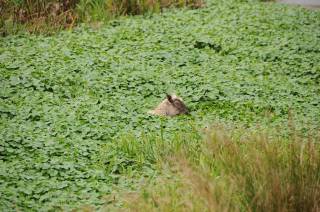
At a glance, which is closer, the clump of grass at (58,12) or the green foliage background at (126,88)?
the green foliage background at (126,88)

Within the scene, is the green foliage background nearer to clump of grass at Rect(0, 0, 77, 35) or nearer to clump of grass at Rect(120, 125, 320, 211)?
clump of grass at Rect(0, 0, 77, 35)

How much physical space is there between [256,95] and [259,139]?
2.83 metres

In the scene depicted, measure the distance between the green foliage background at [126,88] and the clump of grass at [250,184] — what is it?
73 centimetres

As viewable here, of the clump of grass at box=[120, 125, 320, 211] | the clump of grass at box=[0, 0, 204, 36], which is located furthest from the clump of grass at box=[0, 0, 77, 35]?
the clump of grass at box=[120, 125, 320, 211]

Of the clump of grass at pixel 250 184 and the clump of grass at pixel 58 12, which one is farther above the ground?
the clump of grass at pixel 58 12

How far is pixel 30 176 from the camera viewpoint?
4754mm

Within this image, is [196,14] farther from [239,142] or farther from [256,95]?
[239,142]

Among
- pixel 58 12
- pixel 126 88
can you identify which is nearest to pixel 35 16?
pixel 58 12

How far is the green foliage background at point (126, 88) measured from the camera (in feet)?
16.2

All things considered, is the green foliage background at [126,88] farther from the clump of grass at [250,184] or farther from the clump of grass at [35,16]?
the clump of grass at [250,184]

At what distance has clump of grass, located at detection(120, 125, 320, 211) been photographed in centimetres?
368

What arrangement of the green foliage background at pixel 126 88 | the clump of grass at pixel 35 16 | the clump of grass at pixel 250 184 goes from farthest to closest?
the clump of grass at pixel 35 16, the green foliage background at pixel 126 88, the clump of grass at pixel 250 184

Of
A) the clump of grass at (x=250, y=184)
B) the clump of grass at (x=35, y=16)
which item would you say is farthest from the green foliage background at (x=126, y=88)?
the clump of grass at (x=250, y=184)

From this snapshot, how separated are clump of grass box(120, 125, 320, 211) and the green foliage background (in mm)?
735
